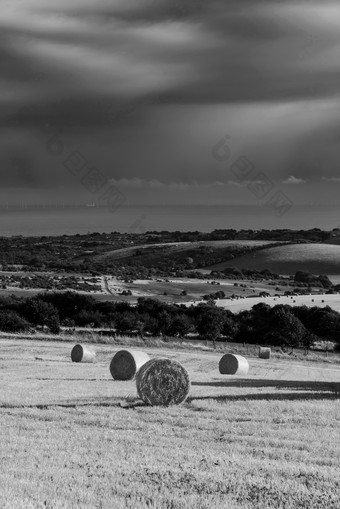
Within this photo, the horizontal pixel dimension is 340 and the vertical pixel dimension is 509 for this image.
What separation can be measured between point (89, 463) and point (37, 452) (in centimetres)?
121

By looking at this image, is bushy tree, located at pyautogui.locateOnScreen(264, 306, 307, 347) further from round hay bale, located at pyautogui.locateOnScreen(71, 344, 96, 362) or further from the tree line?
round hay bale, located at pyautogui.locateOnScreen(71, 344, 96, 362)

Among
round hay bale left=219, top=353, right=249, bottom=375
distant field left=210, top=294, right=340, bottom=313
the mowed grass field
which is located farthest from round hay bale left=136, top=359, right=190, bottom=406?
distant field left=210, top=294, right=340, bottom=313

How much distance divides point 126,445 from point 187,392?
7.50 meters

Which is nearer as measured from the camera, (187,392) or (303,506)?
(303,506)

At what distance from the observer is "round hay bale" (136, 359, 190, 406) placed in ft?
70.7

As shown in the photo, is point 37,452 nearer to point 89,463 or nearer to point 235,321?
point 89,463

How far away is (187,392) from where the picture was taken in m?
21.9

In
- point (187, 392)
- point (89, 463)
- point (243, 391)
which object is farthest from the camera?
point (243, 391)

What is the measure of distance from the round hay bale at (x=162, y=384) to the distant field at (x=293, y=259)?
130m

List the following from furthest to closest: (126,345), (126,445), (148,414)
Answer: (126,345)
(148,414)
(126,445)

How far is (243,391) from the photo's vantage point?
84.6 feet

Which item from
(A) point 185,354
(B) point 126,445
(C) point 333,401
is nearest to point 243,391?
(C) point 333,401

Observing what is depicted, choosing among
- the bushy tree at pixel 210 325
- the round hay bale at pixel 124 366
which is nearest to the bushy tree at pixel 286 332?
the bushy tree at pixel 210 325

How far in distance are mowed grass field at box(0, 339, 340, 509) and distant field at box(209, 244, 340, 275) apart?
126999mm
